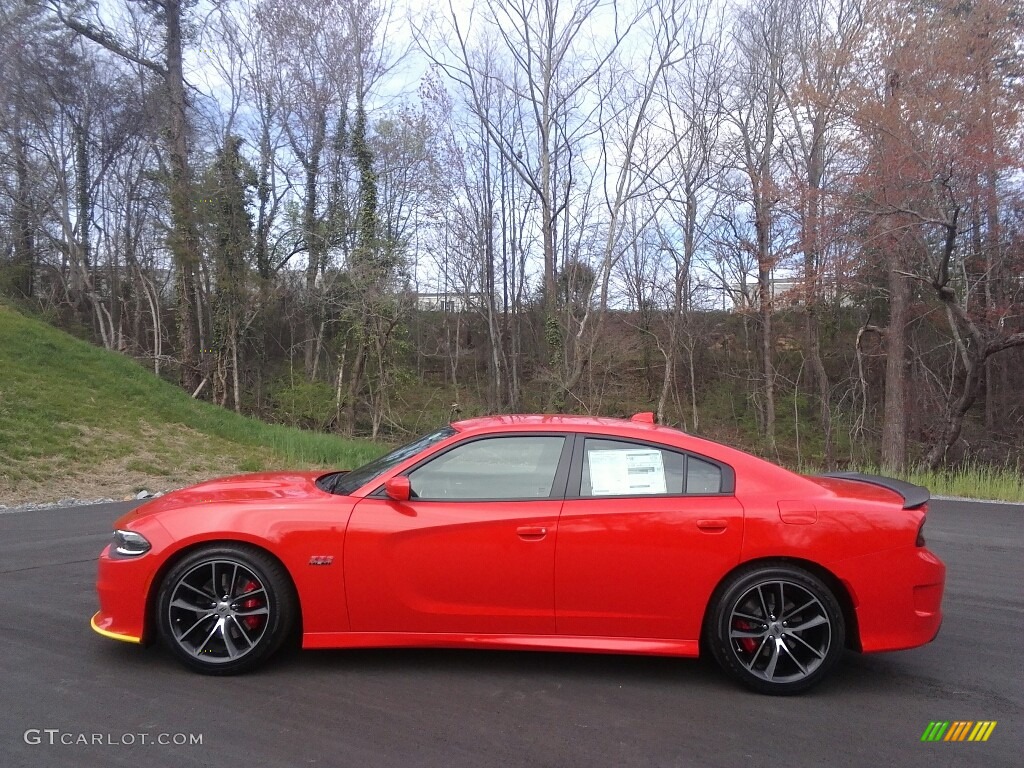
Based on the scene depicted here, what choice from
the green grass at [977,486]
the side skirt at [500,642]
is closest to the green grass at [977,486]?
the green grass at [977,486]

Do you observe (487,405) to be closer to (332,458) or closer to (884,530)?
(332,458)

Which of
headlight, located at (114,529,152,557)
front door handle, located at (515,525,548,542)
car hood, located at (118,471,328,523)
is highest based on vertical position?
car hood, located at (118,471,328,523)

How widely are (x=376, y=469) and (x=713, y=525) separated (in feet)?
6.44

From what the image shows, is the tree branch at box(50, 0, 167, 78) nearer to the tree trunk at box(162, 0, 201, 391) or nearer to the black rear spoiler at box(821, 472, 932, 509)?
the tree trunk at box(162, 0, 201, 391)

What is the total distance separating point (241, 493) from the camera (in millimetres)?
4180

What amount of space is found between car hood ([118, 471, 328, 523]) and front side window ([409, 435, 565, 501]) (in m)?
0.65

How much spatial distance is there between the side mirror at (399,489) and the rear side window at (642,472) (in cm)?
96

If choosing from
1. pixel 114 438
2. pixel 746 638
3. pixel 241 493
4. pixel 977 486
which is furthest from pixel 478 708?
pixel 114 438

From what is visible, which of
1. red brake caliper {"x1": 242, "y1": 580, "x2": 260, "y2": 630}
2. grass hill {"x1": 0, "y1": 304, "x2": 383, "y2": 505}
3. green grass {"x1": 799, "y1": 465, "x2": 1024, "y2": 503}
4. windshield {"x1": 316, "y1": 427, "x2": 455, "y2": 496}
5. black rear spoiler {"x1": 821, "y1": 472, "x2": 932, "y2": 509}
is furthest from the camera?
green grass {"x1": 799, "y1": 465, "x2": 1024, "y2": 503}

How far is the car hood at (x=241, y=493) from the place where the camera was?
404 cm

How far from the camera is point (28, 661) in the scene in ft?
12.7

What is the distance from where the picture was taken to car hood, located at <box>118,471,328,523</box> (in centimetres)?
404

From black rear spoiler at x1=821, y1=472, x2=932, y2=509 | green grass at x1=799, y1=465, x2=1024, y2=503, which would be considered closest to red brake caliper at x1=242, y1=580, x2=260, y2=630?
black rear spoiler at x1=821, y1=472, x2=932, y2=509

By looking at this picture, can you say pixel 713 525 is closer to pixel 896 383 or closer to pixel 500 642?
pixel 500 642
